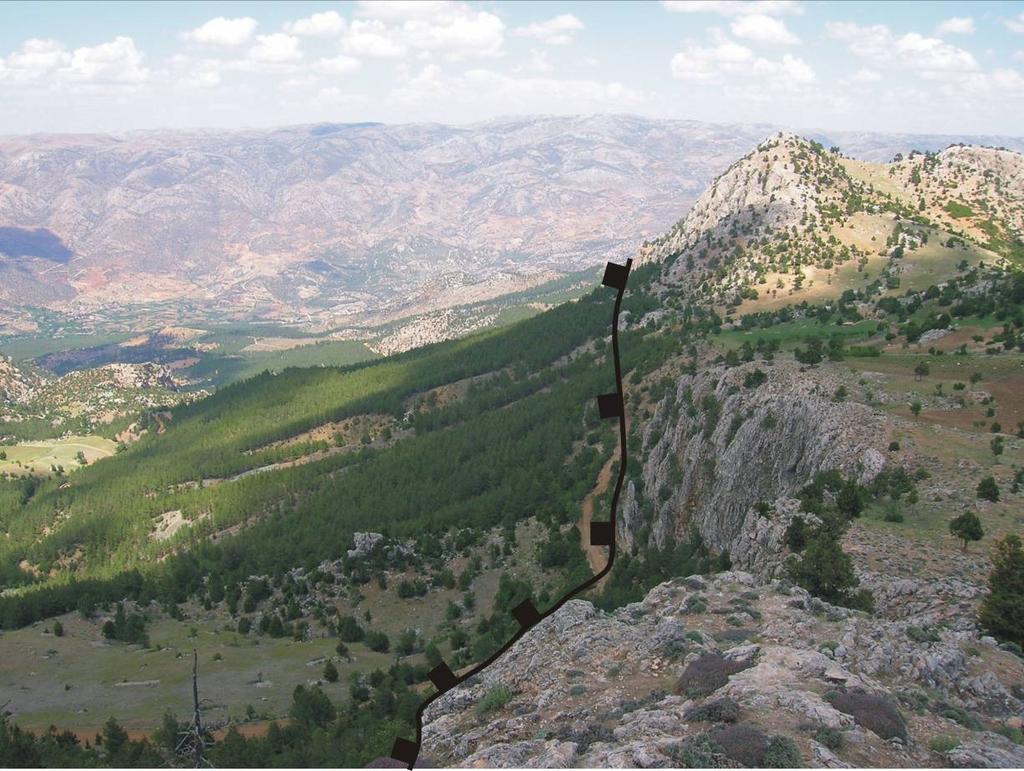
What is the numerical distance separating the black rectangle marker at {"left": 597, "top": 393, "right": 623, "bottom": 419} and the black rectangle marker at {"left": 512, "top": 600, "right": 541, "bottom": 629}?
1915mm

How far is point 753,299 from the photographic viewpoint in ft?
413

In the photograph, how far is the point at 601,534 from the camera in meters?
6.32

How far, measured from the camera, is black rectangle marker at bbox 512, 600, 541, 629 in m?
6.46

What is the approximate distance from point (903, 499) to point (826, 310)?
6812 cm

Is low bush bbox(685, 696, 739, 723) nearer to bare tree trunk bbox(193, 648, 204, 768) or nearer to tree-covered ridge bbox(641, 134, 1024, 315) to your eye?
bare tree trunk bbox(193, 648, 204, 768)

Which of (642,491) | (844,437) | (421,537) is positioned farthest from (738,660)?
(421,537)

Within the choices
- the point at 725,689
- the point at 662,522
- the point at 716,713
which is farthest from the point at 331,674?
the point at 716,713

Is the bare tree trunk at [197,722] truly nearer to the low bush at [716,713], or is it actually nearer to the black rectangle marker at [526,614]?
the low bush at [716,713]

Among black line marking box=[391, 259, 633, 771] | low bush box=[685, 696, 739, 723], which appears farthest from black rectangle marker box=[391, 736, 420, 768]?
low bush box=[685, 696, 739, 723]

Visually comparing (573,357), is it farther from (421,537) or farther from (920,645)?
(920,645)

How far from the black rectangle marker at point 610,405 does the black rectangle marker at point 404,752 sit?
383 centimetres

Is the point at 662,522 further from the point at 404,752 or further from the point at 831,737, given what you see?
the point at 404,752

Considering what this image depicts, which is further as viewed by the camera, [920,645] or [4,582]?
[4,582]

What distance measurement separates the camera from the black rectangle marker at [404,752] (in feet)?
22.2
